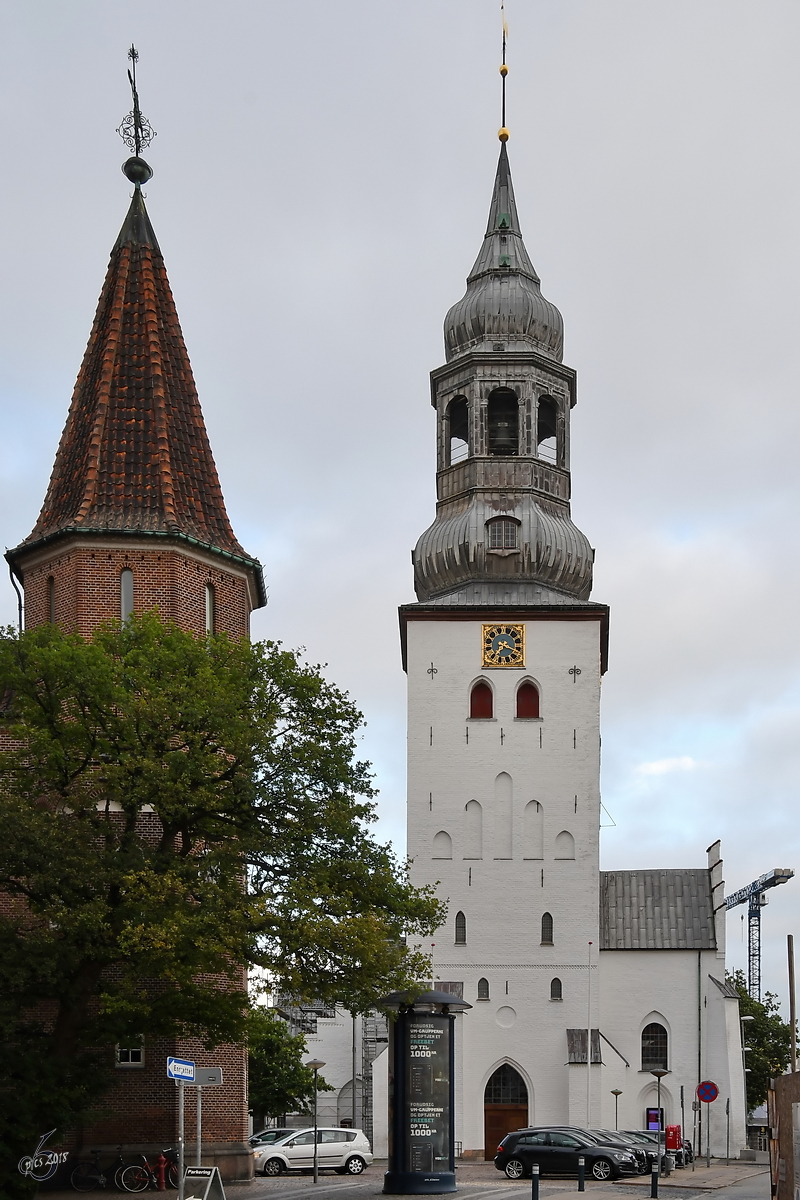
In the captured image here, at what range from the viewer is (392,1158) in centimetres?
3052

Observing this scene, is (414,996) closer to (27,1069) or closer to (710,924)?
(27,1069)

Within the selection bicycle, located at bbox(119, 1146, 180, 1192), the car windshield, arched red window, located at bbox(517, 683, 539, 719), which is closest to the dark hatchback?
the car windshield

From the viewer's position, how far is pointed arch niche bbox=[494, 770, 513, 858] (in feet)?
183

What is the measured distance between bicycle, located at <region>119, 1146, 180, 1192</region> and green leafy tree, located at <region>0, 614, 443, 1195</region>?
2.68m

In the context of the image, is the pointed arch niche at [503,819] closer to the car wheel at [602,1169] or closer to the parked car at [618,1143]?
the parked car at [618,1143]

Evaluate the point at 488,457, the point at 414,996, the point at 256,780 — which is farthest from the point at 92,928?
the point at 488,457

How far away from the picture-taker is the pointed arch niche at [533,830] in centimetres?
5569

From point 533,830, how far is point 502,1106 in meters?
8.71

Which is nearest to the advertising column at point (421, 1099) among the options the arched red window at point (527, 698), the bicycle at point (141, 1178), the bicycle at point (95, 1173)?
the bicycle at point (141, 1178)

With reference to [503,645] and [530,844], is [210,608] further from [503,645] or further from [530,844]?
[530,844]

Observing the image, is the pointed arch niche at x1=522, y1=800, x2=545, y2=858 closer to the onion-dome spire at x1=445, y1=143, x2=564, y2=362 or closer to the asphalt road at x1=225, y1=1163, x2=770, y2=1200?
the asphalt road at x1=225, y1=1163, x2=770, y2=1200

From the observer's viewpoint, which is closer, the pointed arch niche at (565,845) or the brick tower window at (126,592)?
the brick tower window at (126,592)

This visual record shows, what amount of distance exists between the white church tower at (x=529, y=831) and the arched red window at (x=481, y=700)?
0.16 feet

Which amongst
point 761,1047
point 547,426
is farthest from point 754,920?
point 547,426
